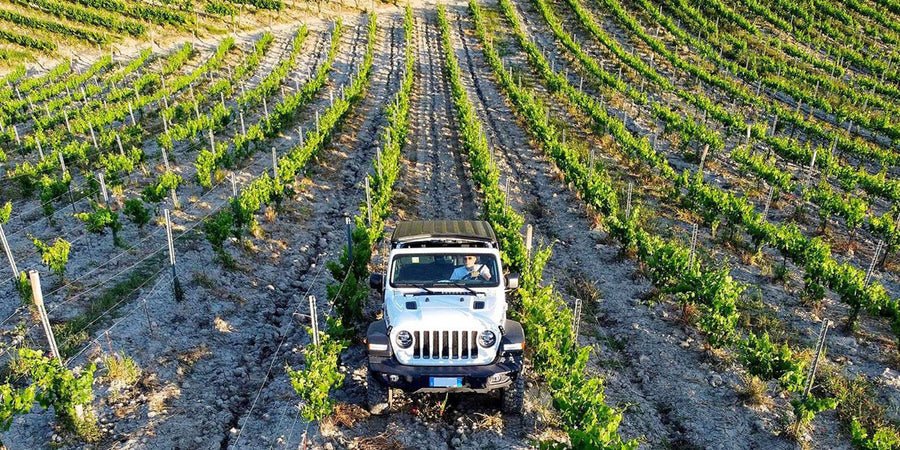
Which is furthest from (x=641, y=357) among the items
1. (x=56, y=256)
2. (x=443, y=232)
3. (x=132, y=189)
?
(x=132, y=189)

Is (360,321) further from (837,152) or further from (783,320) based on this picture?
(837,152)

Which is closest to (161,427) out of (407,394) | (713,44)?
(407,394)

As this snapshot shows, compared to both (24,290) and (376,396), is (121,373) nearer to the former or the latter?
(24,290)

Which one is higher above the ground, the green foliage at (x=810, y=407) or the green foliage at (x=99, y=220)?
the green foliage at (x=810, y=407)

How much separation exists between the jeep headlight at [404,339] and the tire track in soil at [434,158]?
889cm

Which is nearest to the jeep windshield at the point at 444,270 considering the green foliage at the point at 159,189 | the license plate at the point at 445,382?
the license plate at the point at 445,382

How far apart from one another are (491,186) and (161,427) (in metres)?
10.4

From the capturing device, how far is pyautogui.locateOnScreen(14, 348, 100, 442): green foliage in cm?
761

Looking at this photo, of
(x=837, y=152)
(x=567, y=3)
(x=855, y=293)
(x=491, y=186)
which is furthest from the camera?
(x=567, y=3)

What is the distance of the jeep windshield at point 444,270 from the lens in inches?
340

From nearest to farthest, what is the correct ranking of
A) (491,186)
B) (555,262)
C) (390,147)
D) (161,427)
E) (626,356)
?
(161,427) < (626,356) < (555,262) < (491,186) < (390,147)

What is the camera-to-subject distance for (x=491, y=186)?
16484 millimetres

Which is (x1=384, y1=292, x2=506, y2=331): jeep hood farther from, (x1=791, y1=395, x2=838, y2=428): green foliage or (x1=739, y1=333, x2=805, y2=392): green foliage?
(x1=791, y1=395, x2=838, y2=428): green foliage

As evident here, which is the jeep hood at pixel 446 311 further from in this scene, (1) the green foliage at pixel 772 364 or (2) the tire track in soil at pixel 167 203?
(2) the tire track in soil at pixel 167 203
